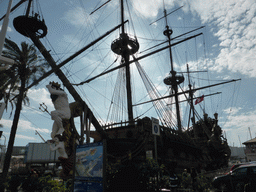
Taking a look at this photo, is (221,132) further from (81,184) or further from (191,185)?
(81,184)

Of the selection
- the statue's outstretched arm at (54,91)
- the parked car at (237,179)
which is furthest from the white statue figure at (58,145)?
the parked car at (237,179)

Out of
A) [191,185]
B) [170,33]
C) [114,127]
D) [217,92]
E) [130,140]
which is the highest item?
[170,33]

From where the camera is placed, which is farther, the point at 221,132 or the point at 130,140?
the point at 221,132

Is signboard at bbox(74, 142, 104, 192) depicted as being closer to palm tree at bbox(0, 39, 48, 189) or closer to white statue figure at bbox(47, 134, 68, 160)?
white statue figure at bbox(47, 134, 68, 160)

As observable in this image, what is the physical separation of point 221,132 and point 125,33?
24.6 meters

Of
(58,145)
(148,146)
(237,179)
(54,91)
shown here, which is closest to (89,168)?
(58,145)

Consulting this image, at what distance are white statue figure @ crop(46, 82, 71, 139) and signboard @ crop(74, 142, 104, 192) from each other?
1.35 m

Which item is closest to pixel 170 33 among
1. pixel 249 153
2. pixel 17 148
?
pixel 249 153

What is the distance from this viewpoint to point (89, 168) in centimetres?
582

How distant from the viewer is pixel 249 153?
47344 mm

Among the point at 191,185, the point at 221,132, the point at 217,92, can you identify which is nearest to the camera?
the point at 191,185

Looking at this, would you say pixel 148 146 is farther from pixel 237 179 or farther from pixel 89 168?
pixel 89 168

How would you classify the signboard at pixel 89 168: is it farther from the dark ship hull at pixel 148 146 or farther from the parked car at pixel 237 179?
the parked car at pixel 237 179

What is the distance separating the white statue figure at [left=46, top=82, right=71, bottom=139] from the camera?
22.3ft
